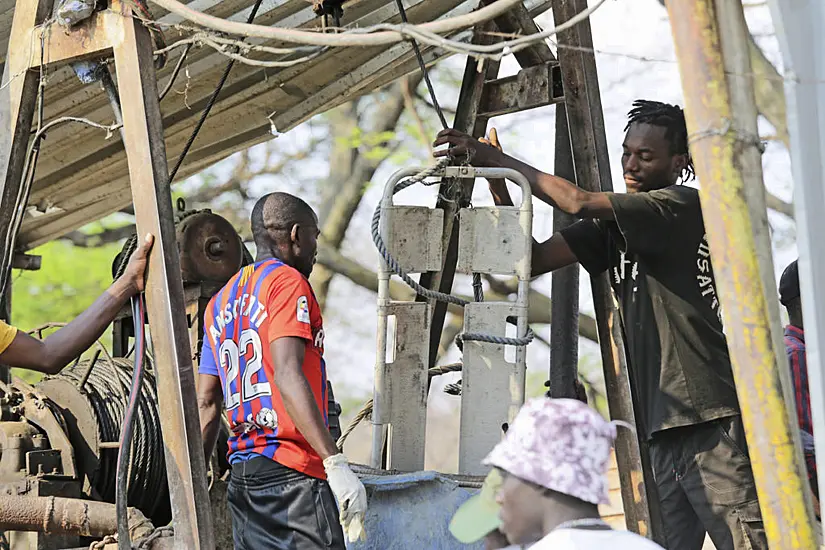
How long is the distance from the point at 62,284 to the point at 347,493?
15.3 meters

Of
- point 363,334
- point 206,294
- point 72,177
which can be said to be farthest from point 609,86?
point 206,294

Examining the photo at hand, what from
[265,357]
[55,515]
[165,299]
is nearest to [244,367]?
[265,357]

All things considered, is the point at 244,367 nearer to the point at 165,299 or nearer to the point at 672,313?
the point at 165,299

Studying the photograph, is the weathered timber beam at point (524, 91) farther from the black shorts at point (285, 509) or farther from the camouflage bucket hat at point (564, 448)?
the camouflage bucket hat at point (564, 448)

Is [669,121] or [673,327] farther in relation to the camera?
[669,121]

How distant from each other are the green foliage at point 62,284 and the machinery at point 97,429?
1180 cm

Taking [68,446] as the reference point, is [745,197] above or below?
above

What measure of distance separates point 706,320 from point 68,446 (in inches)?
145

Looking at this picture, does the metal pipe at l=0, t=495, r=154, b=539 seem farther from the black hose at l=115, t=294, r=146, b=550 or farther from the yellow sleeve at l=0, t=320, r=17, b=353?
the yellow sleeve at l=0, t=320, r=17, b=353

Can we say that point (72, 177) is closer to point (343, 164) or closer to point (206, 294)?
point (206, 294)

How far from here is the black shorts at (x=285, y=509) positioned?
14.0 ft

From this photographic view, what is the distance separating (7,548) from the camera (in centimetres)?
640

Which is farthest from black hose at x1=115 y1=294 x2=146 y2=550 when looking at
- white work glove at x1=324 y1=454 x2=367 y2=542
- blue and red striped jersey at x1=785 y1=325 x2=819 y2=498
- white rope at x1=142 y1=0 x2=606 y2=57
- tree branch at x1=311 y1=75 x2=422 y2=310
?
tree branch at x1=311 y1=75 x2=422 y2=310

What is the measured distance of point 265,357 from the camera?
14.4 ft
